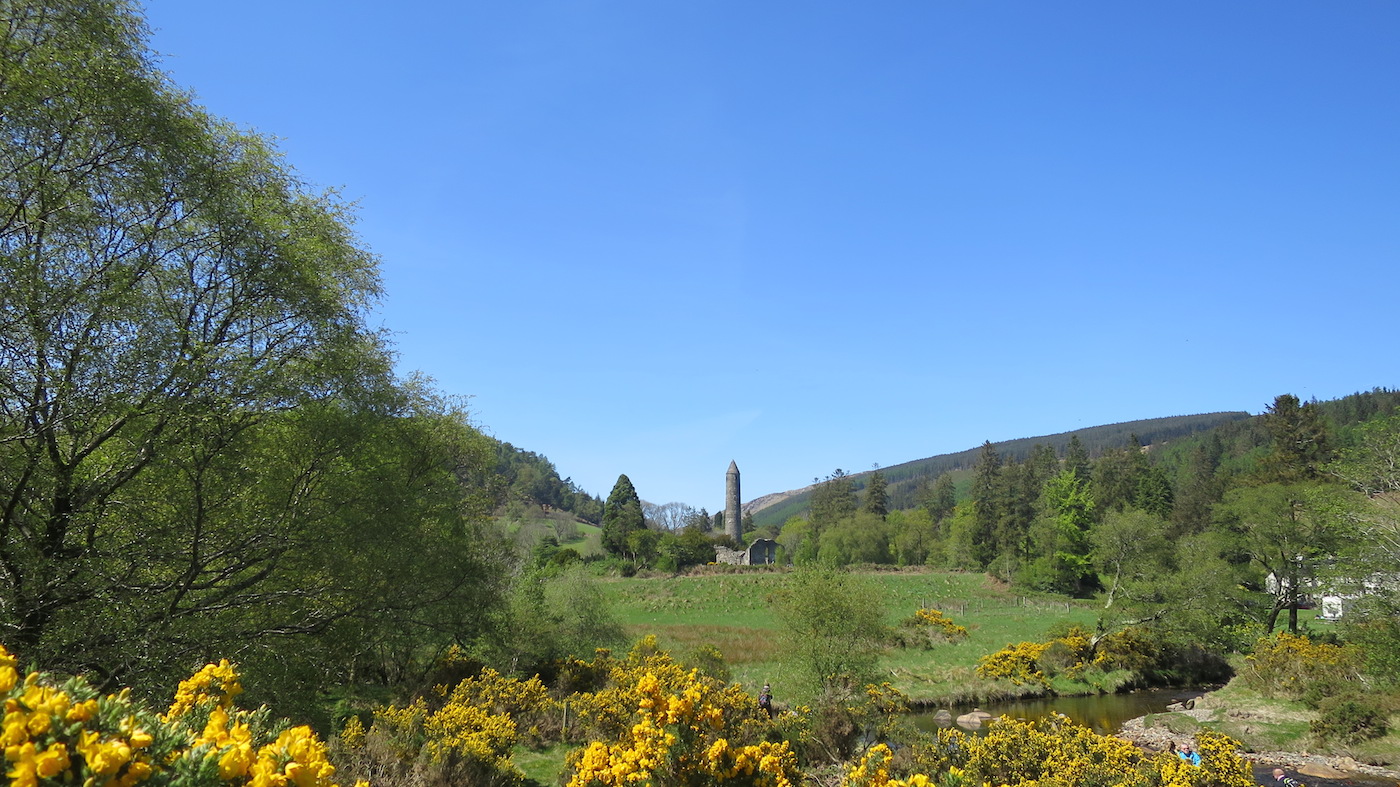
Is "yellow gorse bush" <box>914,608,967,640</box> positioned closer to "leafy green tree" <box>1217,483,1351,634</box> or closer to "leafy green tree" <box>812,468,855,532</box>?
"leafy green tree" <box>1217,483,1351,634</box>

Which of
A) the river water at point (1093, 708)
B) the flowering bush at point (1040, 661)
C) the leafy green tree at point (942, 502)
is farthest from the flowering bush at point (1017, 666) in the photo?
the leafy green tree at point (942, 502)

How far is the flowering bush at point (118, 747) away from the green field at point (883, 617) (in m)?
21.6

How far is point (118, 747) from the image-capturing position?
9.36ft

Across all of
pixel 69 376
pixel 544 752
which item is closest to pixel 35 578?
pixel 69 376

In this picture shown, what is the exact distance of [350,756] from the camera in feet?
35.1

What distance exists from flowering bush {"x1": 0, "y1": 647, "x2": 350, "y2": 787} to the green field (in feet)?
70.9

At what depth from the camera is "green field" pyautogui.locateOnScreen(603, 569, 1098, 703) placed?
1201 inches

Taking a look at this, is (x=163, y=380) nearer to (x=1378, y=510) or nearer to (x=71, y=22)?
(x=71, y=22)

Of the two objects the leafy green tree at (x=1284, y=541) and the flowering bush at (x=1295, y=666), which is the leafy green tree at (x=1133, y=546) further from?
the flowering bush at (x=1295, y=666)

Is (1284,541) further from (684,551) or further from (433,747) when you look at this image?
(684,551)

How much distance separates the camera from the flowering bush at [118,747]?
2.78 meters

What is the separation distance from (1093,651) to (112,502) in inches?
1487

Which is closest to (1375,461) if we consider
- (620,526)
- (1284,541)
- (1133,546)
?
(1284,541)

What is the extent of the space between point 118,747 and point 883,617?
27957 millimetres
